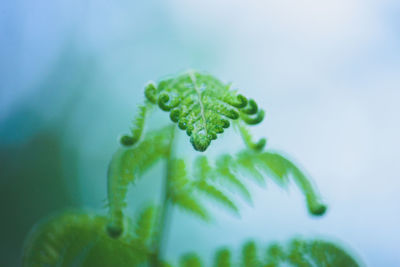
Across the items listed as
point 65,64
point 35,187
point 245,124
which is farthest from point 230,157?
point 65,64

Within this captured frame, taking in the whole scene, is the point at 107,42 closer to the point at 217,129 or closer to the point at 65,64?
the point at 65,64

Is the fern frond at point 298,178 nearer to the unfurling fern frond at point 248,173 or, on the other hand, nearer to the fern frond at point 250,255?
the unfurling fern frond at point 248,173

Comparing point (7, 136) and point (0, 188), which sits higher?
point (7, 136)

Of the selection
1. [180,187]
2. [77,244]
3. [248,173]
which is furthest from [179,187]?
[77,244]

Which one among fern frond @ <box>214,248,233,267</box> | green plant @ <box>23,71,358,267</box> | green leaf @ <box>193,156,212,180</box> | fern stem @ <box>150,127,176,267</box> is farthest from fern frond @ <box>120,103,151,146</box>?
fern frond @ <box>214,248,233,267</box>

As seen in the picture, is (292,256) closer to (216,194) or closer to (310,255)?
(310,255)

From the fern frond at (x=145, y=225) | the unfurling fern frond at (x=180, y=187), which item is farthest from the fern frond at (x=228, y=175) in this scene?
the fern frond at (x=145, y=225)
